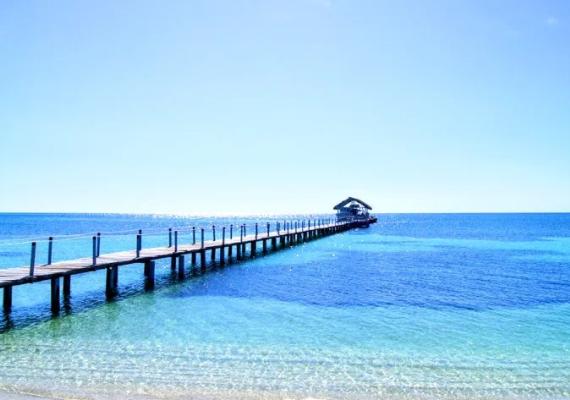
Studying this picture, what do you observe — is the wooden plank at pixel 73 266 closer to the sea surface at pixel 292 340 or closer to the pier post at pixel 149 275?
the pier post at pixel 149 275

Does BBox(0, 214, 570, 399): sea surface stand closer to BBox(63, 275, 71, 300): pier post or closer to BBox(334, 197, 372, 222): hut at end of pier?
BBox(63, 275, 71, 300): pier post

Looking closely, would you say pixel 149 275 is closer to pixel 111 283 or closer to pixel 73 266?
pixel 111 283

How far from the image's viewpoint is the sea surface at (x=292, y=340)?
26.4ft

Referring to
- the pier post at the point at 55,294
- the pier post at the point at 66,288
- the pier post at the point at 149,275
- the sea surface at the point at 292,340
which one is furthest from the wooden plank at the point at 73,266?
the sea surface at the point at 292,340

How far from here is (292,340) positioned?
11133mm

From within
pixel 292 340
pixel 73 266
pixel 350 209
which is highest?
pixel 350 209

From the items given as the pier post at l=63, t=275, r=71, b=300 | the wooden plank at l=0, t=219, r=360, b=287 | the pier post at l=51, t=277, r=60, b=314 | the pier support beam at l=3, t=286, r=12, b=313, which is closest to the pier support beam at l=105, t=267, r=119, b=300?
the wooden plank at l=0, t=219, r=360, b=287

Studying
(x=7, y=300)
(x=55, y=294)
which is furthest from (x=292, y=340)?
(x=7, y=300)

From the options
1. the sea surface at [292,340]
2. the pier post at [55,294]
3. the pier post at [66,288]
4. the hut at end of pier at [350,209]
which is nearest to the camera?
the sea surface at [292,340]

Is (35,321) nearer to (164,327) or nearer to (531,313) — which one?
(164,327)

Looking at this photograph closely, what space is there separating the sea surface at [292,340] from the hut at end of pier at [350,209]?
53238 millimetres

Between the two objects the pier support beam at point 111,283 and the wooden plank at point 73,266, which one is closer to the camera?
the wooden plank at point 73,266

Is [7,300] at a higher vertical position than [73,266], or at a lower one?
lower

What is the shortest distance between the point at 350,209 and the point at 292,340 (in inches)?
2626
